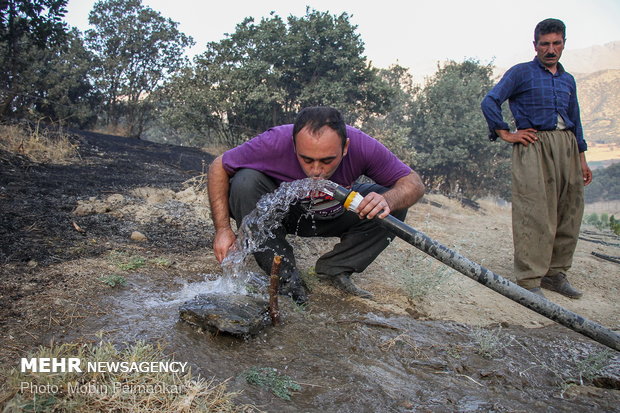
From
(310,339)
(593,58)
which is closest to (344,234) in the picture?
(310,339)

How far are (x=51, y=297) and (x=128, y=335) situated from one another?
1.65 feet

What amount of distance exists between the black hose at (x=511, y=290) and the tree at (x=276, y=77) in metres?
9.13

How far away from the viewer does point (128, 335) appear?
166 centimetres

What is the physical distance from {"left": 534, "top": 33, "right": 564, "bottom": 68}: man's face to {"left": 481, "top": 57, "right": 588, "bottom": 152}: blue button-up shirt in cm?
6

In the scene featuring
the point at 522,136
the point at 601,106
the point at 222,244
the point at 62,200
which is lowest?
the point at 62,200

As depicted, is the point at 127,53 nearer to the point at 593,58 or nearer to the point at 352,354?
the point at 352,354

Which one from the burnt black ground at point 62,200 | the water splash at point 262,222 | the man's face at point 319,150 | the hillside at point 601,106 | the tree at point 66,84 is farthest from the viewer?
the hillside at point 601,106

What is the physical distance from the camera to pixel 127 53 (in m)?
15.7

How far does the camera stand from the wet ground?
1558 millimetres

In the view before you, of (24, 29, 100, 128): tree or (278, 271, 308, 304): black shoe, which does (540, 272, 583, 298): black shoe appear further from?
(24, 29, 100, 128): tree

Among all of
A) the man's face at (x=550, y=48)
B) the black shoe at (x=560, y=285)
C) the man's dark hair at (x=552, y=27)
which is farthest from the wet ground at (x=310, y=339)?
the man's dark hair at (x=552, y=27)

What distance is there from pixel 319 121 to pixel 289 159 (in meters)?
0.33

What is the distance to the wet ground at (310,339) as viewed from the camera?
5.11 ft

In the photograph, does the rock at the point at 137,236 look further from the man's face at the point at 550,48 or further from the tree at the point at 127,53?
the tree at the point at 127,53
